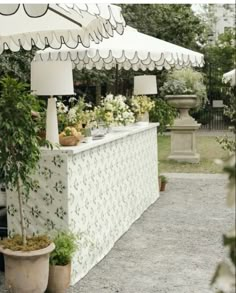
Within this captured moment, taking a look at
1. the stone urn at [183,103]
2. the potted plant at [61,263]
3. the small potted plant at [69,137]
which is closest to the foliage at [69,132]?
the small potted plant at [69,137]

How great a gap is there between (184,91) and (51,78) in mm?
8851

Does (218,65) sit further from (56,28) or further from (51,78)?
(51,78)

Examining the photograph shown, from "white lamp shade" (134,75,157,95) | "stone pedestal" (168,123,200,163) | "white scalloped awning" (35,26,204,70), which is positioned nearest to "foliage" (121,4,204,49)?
"stone pedestal" (168,123,200,163)

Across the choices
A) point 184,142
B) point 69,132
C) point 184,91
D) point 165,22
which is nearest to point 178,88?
point 184,91

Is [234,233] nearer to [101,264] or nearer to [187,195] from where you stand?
[101,264]

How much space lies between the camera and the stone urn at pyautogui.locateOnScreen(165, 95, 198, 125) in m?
12.7

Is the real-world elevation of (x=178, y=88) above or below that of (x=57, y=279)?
above

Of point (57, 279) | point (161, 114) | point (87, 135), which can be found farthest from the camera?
point (161, 114)

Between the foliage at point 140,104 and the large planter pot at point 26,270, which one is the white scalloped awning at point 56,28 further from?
the foliage at point 140,104

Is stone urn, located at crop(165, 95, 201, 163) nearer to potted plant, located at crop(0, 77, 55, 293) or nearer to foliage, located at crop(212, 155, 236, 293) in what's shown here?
potted plant, located at crop(0, 77, 55, 293)

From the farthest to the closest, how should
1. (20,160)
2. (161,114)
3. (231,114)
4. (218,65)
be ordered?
1. (218,65)
2. (161,114)
3. (20,160)
4. (231,114)

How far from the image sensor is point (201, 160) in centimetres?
1309

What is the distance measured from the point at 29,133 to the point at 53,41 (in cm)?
206

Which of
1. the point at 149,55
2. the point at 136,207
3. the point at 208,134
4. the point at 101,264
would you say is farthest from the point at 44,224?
the point at 208,134
